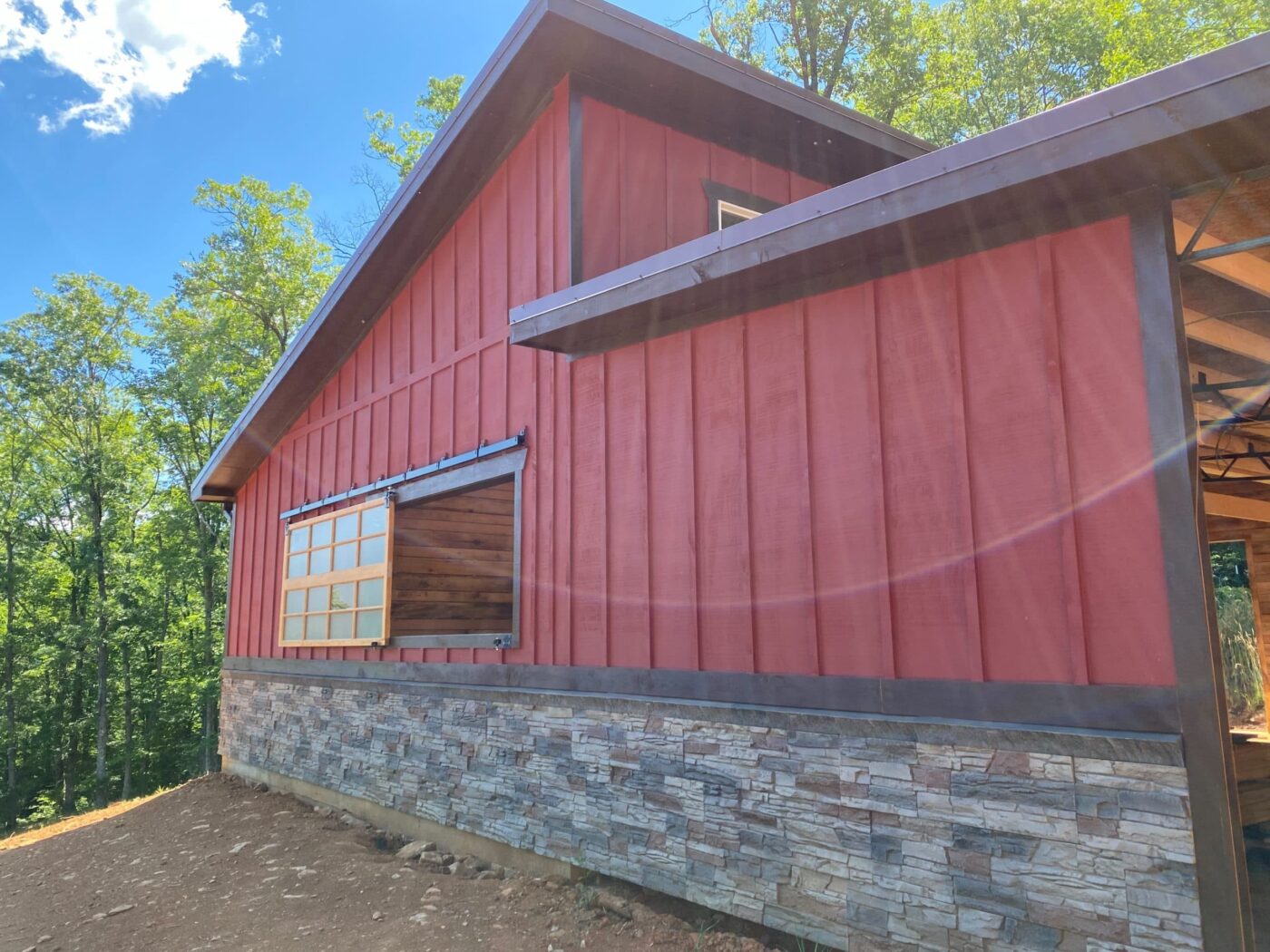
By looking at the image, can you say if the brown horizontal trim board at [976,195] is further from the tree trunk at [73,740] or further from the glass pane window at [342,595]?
the tree trunk at [73,740]

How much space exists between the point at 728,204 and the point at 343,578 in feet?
16.7

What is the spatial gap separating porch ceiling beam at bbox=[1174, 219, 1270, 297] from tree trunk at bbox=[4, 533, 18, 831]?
27962mm

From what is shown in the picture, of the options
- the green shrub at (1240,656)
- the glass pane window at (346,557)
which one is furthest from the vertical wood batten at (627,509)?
the green shrub at (1240,656)

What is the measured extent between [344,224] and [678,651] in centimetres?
2207

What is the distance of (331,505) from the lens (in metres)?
8.81

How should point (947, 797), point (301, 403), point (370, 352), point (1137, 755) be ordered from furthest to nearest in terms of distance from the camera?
1. point (301, 403)
2. point (370, 352)
3. point (947, 797)
4. point (1137, 755)

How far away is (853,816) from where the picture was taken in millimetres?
3779

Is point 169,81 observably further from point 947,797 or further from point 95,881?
point 947,797

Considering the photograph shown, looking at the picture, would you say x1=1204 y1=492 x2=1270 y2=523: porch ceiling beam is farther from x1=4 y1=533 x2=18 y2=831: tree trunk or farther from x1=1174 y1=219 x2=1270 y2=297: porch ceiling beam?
x1=4 y1=533 x2=18 y2=831: tree trunk

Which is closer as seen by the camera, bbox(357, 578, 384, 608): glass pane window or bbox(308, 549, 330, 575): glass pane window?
bbox(357, 578, 384, 608): glass pane window

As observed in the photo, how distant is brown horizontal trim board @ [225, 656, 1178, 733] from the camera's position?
3.08 metres

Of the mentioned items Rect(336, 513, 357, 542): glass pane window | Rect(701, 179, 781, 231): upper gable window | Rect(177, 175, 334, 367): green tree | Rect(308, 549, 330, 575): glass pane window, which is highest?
Rect(177, 175, 334, 367): green tree

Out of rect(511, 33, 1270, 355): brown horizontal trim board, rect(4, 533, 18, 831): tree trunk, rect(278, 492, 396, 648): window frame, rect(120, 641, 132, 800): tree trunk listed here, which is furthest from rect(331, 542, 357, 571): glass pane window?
rect(4, 533, 18, 831): tree trunk

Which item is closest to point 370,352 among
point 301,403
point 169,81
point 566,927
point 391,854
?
point 301,403
